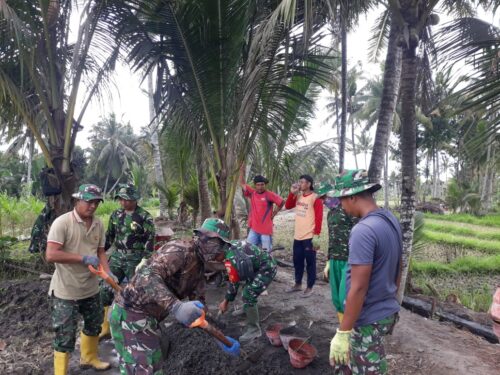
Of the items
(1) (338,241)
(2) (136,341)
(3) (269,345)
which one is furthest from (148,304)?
(1) (338,241)

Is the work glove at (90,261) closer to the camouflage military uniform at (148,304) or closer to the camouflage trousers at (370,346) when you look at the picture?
the camouflage military uniform at (148,304)

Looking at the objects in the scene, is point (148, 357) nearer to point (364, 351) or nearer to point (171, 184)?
point (364, 351)

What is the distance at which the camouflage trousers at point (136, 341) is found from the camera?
2256 mm

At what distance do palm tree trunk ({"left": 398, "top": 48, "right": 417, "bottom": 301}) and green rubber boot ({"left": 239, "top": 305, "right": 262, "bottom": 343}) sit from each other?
71.8 inches

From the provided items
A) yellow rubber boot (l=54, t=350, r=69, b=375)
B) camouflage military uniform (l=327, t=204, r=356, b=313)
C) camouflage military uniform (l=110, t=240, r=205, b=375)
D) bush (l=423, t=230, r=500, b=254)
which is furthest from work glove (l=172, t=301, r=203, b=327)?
bush (l=423, t=230, r=500, b=254)

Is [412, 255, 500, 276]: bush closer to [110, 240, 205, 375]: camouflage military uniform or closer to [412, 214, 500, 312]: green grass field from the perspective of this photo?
[412, 214, 500, 312]: green grass field

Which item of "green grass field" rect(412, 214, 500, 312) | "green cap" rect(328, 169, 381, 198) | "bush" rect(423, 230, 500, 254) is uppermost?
"green cap" rect(328, 169, 381, 198)

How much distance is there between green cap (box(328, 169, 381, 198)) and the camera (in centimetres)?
208

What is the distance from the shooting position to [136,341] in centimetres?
227

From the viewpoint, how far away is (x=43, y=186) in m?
5.10

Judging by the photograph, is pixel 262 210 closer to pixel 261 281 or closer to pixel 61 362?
pixel 261 281

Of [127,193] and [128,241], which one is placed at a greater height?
[127,193]

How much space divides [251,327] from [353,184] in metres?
2.23

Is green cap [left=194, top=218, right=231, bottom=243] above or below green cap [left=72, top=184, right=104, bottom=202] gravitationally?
below
